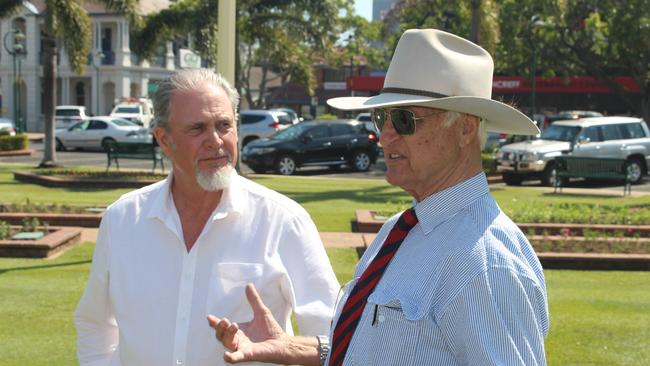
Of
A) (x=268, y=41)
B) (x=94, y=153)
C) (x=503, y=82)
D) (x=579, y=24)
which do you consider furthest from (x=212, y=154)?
(x=503, y=82)

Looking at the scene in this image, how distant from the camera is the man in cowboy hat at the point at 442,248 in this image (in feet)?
7.16

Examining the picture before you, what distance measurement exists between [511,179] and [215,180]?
2095cm

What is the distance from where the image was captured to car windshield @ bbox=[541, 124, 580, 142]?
24.8 metres

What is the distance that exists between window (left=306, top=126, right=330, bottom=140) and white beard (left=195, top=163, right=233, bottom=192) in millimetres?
23576

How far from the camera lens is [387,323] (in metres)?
2.35

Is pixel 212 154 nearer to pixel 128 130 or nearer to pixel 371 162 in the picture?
pixel 371 162

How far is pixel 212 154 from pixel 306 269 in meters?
0.58

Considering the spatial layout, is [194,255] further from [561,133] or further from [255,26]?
[255,26]

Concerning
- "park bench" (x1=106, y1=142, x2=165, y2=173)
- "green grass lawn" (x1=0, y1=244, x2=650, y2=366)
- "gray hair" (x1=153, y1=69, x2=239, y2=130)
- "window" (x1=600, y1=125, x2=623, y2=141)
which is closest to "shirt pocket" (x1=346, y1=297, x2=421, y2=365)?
"gray hair" (x1=153, y1=69, x2=239, y2=130)

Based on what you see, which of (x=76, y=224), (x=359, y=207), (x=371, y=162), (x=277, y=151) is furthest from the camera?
(x=371, y=162)

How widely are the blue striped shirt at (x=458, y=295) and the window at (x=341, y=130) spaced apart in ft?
82.4

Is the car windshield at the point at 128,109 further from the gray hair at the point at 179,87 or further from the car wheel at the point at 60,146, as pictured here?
the gray hair at the point at 179,87

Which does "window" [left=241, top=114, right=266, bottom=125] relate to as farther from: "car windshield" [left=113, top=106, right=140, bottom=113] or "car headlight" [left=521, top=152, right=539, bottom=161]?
"car windshield" [left=113, top=106, right=140, bottom=113]

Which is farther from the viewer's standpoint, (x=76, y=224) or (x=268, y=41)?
(x=268, y=41)
